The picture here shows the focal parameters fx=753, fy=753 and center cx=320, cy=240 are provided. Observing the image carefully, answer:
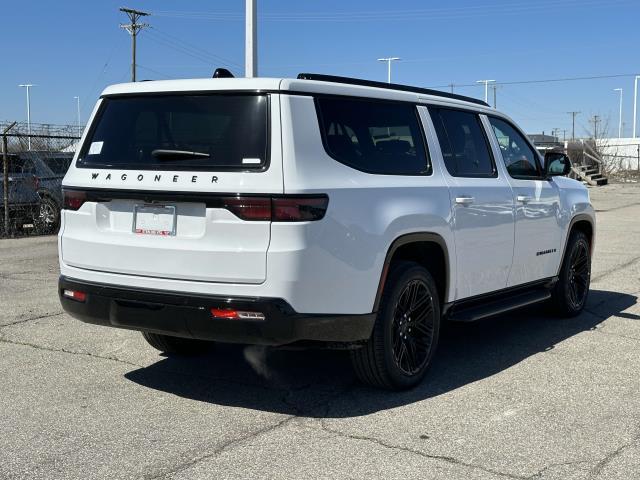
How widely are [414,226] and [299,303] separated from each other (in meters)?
1.07

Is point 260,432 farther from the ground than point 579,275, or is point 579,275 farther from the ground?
point 579,275

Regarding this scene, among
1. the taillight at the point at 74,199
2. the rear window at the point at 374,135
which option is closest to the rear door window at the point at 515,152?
the rear window at the point at 374,135

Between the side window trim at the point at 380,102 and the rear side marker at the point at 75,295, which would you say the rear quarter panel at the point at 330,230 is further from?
the rear side marker at the point at 75,295

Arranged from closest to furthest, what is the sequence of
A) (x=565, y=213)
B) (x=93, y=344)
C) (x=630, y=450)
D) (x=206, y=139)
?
1. (x=630, y=450)
2. (x=206, y=139)
3. (x=93, y=344)
4. (x=565, y=213)

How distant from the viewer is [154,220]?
445cm

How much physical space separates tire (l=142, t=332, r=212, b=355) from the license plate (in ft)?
4.77

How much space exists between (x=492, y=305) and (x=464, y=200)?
982mm

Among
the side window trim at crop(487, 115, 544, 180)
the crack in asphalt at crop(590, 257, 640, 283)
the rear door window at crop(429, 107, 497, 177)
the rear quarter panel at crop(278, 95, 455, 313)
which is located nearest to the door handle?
the rear door window at crop(429, 107, 497, 177)

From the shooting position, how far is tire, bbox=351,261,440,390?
4.73 meters

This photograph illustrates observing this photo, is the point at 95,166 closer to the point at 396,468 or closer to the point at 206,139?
the point at 206,139

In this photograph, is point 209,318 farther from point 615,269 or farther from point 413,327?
point 615,269

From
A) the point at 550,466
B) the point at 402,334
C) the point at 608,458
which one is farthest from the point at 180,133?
the point at 608,458

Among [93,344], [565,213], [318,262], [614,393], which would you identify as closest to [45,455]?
[318,262]

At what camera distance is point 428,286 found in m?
5.13
